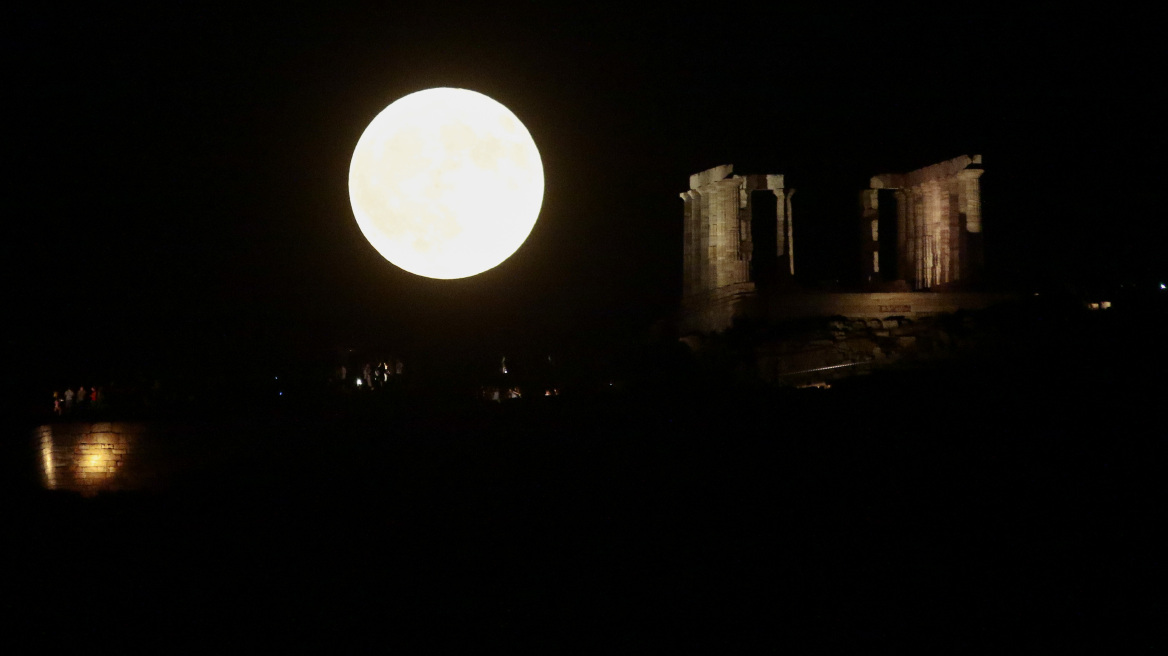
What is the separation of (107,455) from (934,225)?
82.2 feet

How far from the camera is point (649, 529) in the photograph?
18516mm

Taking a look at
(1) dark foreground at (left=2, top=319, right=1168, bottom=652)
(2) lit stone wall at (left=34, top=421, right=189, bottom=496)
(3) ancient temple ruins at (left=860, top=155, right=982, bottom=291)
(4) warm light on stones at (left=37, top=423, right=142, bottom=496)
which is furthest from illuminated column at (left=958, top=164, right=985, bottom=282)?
(4) warm light on stones at (left=37, top=423, right=142, bottom=496)

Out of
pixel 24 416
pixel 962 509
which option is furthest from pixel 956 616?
pixel 24 416

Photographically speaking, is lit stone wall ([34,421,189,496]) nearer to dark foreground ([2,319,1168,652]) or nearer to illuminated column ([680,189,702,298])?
dark foreground ([2,319,1168,652])

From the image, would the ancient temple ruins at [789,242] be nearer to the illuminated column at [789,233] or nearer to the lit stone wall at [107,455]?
the illuminated column at [789,233]

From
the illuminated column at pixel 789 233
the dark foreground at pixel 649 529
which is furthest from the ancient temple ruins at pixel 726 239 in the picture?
the dark foreground at pixel 649 529

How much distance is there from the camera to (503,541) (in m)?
18.5

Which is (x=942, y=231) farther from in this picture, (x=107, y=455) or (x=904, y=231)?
(x=107, y=455)

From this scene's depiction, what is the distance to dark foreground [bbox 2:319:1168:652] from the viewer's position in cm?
1579

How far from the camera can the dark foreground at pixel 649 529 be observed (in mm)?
15789

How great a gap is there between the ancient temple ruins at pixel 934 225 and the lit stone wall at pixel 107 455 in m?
21.8

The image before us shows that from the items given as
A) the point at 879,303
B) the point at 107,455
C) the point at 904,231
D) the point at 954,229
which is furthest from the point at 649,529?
the point at 904,231

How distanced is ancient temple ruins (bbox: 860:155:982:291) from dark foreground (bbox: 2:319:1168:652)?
48.7 ft

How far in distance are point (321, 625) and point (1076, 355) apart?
16.8 meters
